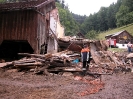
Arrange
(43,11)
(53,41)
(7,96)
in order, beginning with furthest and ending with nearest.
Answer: (53,41) → (43,11) → (7,96)

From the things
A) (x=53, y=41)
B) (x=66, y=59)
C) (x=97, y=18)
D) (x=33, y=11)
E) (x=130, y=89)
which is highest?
(x=97, y=18)

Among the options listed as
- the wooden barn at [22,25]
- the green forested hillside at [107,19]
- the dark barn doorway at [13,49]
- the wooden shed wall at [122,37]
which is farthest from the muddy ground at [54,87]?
the green forested hillside at [107,19]

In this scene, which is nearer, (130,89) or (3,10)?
(130,89)

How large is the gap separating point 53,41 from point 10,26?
16.2 feet

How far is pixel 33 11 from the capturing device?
16125 millimetres

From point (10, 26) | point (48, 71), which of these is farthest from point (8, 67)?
point (10, 26)

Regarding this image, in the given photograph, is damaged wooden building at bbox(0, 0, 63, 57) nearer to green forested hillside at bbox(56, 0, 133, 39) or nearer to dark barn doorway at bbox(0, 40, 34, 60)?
dark barn doorway at bbox(0, 40, 34, 60)

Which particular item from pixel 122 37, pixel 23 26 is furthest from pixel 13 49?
pixel 122 37

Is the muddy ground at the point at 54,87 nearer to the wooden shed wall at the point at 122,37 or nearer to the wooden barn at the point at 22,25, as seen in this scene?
the wooden barn at the point at 22,25

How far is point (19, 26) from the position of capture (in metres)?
16.4

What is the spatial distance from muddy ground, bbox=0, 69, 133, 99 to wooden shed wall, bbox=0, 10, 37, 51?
15.3 ft

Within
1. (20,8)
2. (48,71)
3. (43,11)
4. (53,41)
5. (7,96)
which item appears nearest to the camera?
(7,96)

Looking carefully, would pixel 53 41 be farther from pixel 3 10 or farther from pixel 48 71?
pixel 48 71

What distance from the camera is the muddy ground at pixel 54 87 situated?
777cm
